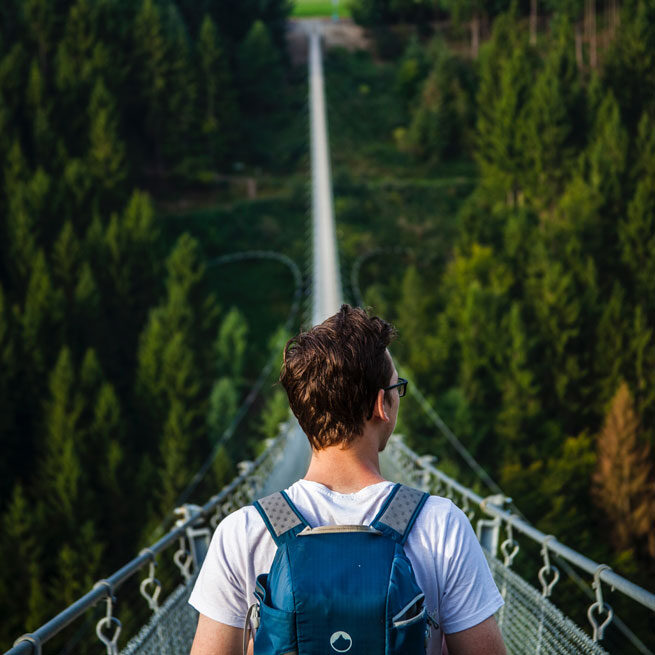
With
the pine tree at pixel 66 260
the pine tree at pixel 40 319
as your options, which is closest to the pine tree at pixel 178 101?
the pine tree at pixel 66 260

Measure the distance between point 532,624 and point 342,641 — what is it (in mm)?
1316

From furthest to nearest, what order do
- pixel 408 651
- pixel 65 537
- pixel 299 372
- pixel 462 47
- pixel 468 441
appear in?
pixel 462 47
pixel 468 441
pixel 65 537
pixel 299 372
pixel 408 651

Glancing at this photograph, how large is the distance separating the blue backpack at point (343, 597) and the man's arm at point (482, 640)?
0.07 meters

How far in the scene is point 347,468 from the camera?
1258 millimetres

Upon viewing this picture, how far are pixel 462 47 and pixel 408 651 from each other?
51.9 metres

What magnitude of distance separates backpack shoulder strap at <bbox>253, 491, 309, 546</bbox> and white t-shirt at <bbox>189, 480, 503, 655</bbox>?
0.02 m

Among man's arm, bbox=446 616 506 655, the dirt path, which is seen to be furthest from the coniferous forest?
man's arm, bbox=446 616 506 655

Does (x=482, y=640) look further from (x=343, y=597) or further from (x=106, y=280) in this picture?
(x=106, y=280)

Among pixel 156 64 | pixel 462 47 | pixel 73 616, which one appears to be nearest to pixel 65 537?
pixel 156 64

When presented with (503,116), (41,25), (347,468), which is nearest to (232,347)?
(503,116)

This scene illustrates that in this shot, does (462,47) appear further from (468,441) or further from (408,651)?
(408,651)

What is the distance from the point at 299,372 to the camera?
1.24 m

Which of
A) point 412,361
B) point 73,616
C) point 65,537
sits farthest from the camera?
point 412,361

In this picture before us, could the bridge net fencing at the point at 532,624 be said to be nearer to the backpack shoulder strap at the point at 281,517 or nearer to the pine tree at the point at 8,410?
the backpack shoulder strap at the point at 281,517
